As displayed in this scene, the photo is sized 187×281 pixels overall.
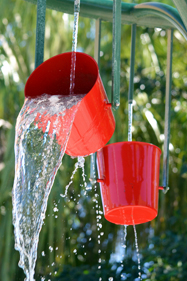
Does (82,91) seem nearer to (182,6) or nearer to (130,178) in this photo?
(130,178)

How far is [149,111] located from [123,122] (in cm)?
26

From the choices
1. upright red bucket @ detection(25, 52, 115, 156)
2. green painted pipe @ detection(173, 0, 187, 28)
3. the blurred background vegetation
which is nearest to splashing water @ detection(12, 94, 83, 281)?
upright red bucket @ detection(25, 52, 115, 156)

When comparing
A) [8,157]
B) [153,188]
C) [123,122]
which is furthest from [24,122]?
[123,122]

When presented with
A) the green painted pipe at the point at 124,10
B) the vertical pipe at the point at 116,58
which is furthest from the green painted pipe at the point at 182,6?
the green painted pipe at the point at 124,10

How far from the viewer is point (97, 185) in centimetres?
375

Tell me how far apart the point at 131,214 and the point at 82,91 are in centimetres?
34

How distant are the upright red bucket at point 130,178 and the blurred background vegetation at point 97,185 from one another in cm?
224

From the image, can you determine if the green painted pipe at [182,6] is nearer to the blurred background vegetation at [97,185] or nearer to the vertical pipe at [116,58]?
the vertical pipe at [116,58]

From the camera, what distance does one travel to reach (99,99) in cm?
102

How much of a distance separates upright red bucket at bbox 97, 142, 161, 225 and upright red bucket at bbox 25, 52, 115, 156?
78 mm

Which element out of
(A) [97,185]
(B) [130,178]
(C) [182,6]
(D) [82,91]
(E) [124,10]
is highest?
(E) [124,10]

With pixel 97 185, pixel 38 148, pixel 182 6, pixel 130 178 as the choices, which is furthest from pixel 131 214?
pixel 97 185

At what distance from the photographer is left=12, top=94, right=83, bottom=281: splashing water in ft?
3.25

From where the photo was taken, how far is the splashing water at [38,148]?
990mm
